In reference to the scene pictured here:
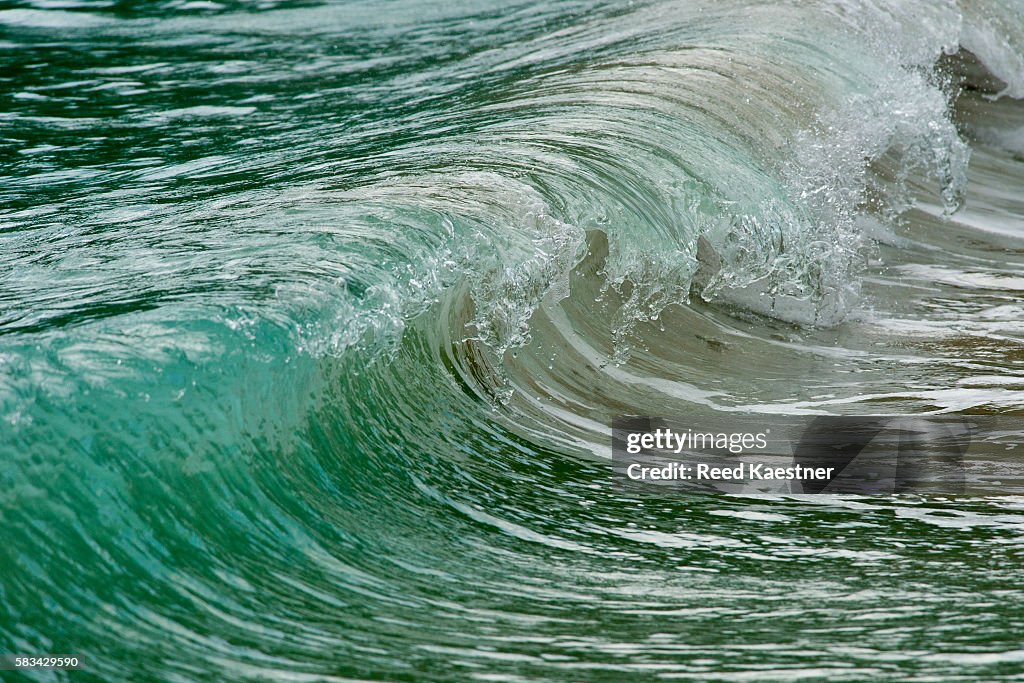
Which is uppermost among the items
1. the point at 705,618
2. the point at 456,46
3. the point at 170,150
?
the point at 456,46

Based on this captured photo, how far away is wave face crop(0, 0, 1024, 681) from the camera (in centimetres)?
257

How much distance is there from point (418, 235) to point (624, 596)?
1447 mm

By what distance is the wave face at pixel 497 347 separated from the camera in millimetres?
2574

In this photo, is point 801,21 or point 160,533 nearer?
point 160,533

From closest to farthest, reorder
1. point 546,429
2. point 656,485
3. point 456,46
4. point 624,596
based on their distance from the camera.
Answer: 1. point 624,596
2. point 656,485
3. point 546,429
4. point 456,46

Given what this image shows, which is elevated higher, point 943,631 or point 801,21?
point 801,21

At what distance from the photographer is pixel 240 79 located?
23.8 ft

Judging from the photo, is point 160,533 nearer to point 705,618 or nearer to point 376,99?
point 705,618

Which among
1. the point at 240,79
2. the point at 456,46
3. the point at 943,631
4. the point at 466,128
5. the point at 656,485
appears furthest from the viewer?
the point at 456,46

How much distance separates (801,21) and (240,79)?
3.20 m

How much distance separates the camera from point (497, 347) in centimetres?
403

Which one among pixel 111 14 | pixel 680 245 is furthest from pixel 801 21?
pixel 111 14

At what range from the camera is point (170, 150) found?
5539 millimetres

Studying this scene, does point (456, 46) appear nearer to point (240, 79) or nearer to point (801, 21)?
point (240, 79)
